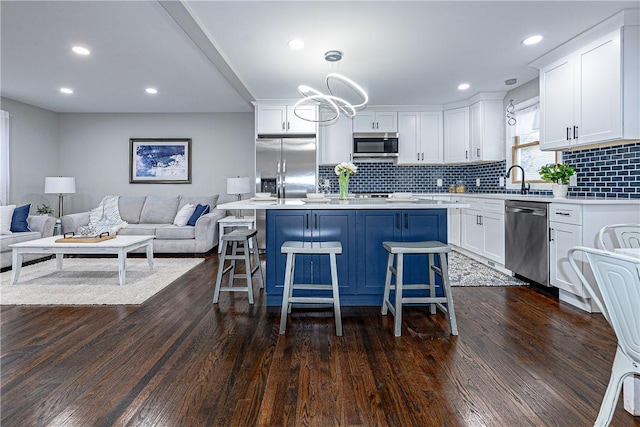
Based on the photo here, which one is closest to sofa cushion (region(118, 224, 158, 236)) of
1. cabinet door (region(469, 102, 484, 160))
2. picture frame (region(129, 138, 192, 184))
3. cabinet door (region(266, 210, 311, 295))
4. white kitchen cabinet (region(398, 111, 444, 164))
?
picture frame (region(129, 138, 192, 184))

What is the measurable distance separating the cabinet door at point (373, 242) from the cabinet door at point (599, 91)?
1.95 meters

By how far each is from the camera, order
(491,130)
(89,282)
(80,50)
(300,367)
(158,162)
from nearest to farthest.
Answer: (300,367) < (80,50) < (89,282) < (491,130) < (158,162)

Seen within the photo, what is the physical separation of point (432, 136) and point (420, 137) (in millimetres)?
202

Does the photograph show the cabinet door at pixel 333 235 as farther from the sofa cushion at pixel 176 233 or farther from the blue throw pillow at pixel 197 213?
the blue throw pillow at pixel 197 213

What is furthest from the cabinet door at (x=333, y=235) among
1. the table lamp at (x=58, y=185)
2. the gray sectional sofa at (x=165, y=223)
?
the table lamp at (x=58, y=185)

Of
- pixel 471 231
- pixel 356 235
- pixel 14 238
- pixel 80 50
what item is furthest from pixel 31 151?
pixel 471 231

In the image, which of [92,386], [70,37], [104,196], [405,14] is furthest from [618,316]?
[104,196]

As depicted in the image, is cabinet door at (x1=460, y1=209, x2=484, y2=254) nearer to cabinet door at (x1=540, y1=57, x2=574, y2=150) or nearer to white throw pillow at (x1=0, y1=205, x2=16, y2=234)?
cabinet door at (x1=540, y1=57, x2=574, y2=150)

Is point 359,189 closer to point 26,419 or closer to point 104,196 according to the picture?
point 104,196

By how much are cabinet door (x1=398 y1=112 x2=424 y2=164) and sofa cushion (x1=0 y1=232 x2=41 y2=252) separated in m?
5.46

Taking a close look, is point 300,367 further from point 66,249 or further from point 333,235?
point 66,249

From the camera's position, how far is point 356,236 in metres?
3.08

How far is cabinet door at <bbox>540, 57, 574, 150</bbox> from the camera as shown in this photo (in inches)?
140

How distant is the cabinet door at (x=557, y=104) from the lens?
355cm
